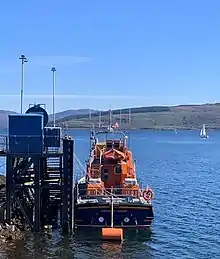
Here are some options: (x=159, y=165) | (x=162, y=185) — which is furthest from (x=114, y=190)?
(x=159, y=165)

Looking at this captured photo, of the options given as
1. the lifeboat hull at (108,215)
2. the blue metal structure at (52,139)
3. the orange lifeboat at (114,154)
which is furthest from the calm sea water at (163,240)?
the blue metal structure at (52,139)

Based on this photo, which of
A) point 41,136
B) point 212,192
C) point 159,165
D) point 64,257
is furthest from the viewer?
point 159,165

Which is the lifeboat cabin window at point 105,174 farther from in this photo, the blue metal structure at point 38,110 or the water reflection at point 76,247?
the water reflection at point 76,247

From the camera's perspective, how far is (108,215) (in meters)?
41.3

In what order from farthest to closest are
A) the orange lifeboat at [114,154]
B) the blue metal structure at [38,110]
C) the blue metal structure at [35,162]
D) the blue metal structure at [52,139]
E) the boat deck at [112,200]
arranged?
the orange lifeboat at [114,154]
the blue metal structure at [38,110]
the boat deck at [112,200]
the blue metal structure at [52,139]
the blue metal structure at [35,162]

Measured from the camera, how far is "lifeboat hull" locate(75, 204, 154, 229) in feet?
135

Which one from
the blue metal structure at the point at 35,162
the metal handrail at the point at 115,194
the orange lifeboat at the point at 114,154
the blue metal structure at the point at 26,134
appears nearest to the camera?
the blue metal structure at the point at 35,162

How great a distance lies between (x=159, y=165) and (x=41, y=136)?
63902 mm

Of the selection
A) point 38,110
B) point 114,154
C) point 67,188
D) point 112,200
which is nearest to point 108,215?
point 112,200

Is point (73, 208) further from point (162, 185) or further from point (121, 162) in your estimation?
point (162, 185)

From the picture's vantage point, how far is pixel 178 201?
189ft

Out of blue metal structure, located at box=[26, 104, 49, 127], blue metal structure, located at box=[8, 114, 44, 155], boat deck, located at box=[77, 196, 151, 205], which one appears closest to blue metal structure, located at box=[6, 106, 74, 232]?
blue metal structure, located at box=[8, 114, 44, 155]

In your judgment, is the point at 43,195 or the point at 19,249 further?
the point at 43,195

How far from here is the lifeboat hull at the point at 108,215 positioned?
41250 mm
